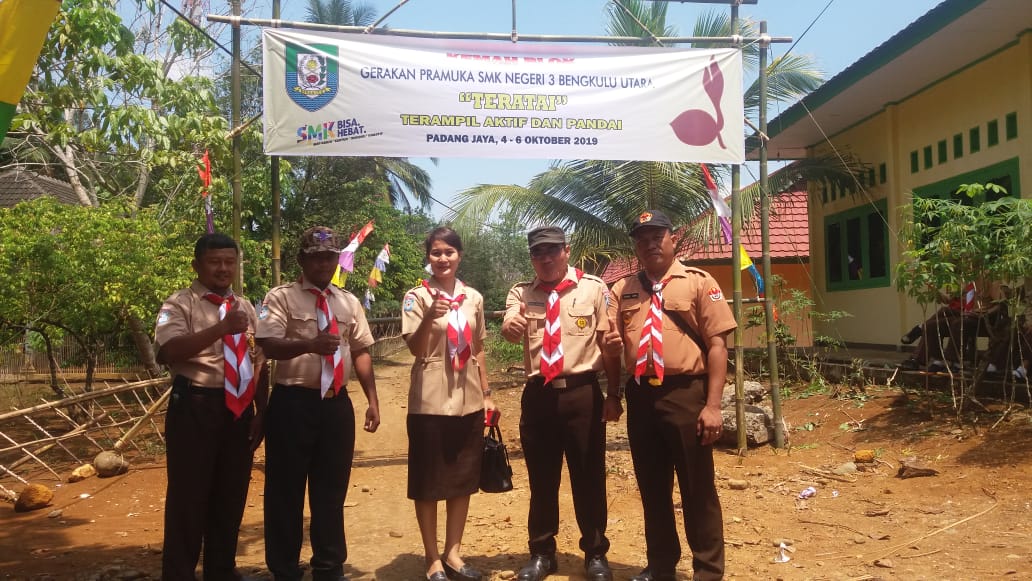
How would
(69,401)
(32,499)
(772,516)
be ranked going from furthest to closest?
(69,401) → (32,499) → (772,516)

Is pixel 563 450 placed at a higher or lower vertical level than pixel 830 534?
higher

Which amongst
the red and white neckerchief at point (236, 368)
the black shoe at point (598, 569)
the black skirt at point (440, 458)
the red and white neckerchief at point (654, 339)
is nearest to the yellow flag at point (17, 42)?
the red and white neckerchief at point (236, 368)

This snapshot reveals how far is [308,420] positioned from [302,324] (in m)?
0.47

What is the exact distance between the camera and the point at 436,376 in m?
3.98

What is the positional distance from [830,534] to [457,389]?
262cm

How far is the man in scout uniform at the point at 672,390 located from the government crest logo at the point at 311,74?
338 centimetres

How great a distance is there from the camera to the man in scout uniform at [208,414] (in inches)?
143

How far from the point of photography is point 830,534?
16.0ft

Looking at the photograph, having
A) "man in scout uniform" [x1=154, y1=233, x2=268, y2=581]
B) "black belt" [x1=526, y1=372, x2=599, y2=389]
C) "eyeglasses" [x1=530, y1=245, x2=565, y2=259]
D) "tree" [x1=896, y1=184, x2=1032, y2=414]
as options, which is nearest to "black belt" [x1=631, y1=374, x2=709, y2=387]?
"black belt" [x1=526, y1=372, x2=599, y2=389]

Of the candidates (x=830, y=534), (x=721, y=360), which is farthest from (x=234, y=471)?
(x=830, y=534)

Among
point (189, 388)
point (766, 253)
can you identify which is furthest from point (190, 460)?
point (766, 253)

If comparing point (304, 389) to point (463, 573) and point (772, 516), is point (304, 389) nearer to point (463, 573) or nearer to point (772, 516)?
point (463, 573)

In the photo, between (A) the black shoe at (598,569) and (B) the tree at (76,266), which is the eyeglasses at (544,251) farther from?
(B) the tree at (76,266)

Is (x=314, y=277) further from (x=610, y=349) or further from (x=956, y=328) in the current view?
(x=956, y=328)
